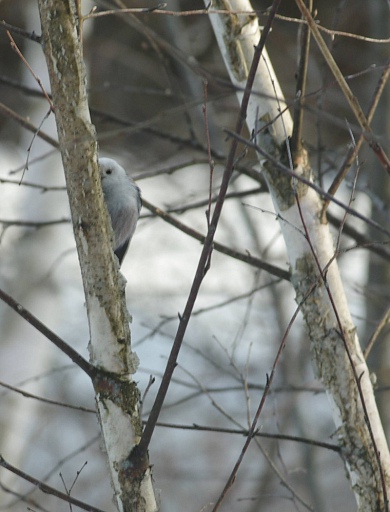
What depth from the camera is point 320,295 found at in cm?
145

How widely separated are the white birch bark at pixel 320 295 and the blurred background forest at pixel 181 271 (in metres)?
0.63

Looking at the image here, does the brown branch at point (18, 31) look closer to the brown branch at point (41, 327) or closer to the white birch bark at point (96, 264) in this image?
the white birch bark at point (96, 264)

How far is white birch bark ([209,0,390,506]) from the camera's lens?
1.37 m

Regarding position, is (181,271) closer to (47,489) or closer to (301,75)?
(301,75)

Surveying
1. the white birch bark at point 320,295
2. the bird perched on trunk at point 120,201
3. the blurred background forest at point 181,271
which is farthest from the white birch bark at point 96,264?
the blurred background forest at point 181,271

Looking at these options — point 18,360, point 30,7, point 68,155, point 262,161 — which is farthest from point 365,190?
point 30,7

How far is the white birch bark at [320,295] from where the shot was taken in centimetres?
137

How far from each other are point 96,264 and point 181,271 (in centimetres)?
442

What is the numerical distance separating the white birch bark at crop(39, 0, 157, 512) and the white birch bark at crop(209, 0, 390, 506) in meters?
0.41

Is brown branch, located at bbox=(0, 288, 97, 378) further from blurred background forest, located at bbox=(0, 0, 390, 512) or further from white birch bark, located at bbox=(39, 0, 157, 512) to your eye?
blurred background forest, located at bbox=(0, 0, 390, 512)

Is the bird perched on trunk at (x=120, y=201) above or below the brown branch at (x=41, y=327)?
above

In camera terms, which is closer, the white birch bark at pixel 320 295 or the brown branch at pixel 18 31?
the brown branch at pixel 18 31

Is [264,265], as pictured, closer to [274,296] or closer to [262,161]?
[262,161]

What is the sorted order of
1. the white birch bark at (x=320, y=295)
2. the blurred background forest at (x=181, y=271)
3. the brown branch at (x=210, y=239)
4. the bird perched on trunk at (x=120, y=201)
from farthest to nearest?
1. the blurred background forest at (x=181, y=271)
2. the bird perched on trunk at (x=120, y=201)
3. the white birch bark at (x=320, y=295)
4. the brown branch at (x=210, y=239)
